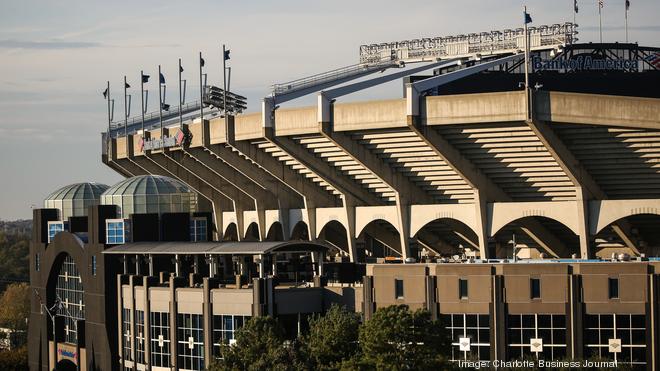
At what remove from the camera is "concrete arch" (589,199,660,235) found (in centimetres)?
8962

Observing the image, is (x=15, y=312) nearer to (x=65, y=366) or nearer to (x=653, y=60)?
(x=65, y=366)

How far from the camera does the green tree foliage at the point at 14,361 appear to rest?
103125 mm

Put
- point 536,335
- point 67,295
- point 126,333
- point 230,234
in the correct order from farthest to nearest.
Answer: point 230,234 → point 67,295 → point 126,333 → point 536,335

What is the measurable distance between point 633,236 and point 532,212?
8.11 meters

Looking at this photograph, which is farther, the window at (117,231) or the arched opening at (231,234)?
the arched opening at (231,234)

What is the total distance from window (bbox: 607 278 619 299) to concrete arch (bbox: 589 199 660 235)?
24.6 meters

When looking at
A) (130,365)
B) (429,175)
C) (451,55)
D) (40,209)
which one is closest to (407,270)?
(130,365)

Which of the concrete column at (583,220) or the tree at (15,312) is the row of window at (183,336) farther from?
the tree at (15,312)

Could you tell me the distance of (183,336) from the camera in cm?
7850

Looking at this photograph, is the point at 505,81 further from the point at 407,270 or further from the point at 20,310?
the point at 20,310

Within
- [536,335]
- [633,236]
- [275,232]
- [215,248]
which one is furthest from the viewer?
[275,232]

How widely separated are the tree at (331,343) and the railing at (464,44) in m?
63.9

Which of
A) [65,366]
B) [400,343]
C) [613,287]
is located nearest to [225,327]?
[400,343]

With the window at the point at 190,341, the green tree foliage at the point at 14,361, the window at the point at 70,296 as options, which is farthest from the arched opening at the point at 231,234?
the window at the point at 190,341
